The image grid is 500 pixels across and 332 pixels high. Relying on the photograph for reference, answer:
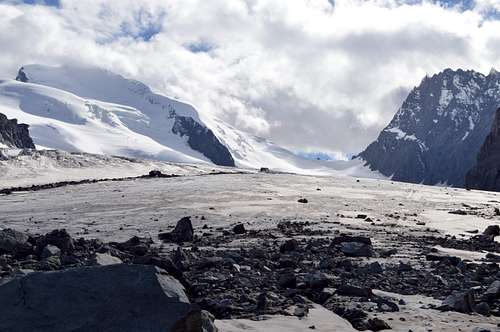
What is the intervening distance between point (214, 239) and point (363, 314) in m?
13.8

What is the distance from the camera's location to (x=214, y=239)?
25516 mm

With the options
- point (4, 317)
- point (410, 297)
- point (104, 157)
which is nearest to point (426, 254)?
point (410, 297)

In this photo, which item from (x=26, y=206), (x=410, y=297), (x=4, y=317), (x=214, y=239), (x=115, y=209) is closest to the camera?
(x=4, y=317)

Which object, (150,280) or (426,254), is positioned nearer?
(150,280)

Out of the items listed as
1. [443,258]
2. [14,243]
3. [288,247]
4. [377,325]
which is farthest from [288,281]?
[14,243]

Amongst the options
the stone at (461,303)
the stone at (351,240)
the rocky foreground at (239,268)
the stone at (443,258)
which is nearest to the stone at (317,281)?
the rocky foreground at (239,268)

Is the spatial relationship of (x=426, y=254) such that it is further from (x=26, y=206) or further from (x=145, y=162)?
(x=145, y=162)

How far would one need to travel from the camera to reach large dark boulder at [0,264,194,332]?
28.5ft

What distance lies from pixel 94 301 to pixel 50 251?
832 cm

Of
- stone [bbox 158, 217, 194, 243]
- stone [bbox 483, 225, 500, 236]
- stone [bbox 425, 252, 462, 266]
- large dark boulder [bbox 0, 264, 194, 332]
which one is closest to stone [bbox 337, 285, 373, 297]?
large dark boulder [bbox 0, 264, 194, 332]

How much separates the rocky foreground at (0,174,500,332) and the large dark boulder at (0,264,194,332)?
0.02 meters

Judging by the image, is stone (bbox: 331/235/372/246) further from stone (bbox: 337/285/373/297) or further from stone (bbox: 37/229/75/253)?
stone (bbox: 37/229/75/253)

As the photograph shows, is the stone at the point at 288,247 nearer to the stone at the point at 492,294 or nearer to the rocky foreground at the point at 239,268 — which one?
the rocky foreground at the point at 239,268

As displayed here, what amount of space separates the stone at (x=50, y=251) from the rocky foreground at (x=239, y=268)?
9 cm
